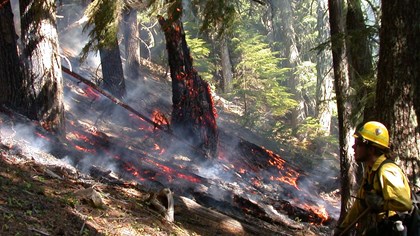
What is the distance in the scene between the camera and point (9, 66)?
381 inches

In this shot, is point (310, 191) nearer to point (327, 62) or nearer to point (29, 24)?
point (29, 24)

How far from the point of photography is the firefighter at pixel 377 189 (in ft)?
14.7

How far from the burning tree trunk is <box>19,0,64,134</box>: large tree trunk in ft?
14.2

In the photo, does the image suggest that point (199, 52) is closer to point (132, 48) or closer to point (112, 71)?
point (132, 48)

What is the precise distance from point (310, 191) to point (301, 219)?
409 centimetres

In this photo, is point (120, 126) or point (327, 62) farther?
point (327, 62)

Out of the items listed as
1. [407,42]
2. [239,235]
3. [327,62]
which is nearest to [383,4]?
[407,42]

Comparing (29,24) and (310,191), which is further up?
(29,24)

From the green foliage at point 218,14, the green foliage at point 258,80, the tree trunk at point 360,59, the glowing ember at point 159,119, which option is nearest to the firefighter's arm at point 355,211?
the tree trunk at point 360,59

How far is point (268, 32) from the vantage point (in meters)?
33.7

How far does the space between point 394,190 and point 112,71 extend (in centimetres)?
1338

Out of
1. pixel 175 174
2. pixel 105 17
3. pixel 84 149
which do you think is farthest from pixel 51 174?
pixel 175 174

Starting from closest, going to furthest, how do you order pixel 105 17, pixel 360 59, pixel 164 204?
1. pixel 164 204
2. pixel 105 17
3. pixel 360 59

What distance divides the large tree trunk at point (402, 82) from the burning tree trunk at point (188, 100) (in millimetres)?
8283
